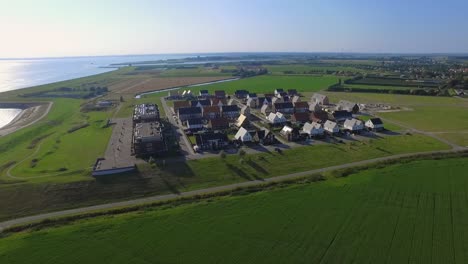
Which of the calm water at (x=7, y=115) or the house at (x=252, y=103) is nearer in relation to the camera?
the calm water at (x=7, y=115)

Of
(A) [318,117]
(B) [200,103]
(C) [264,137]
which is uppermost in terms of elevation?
(B) [200,103]

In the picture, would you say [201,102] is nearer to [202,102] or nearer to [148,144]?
[202,102]

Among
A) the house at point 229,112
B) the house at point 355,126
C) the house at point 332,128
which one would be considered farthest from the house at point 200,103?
the house at point 355,126

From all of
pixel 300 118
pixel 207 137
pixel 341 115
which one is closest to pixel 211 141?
pixel 207 137

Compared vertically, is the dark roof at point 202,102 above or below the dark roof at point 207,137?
above

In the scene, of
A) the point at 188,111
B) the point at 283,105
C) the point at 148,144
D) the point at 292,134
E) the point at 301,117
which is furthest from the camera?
the point at 283,105

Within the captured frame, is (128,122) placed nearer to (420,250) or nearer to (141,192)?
(141,192)

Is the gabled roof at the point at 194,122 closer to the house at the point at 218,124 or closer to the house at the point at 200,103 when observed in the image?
the house at the point at 218,124
